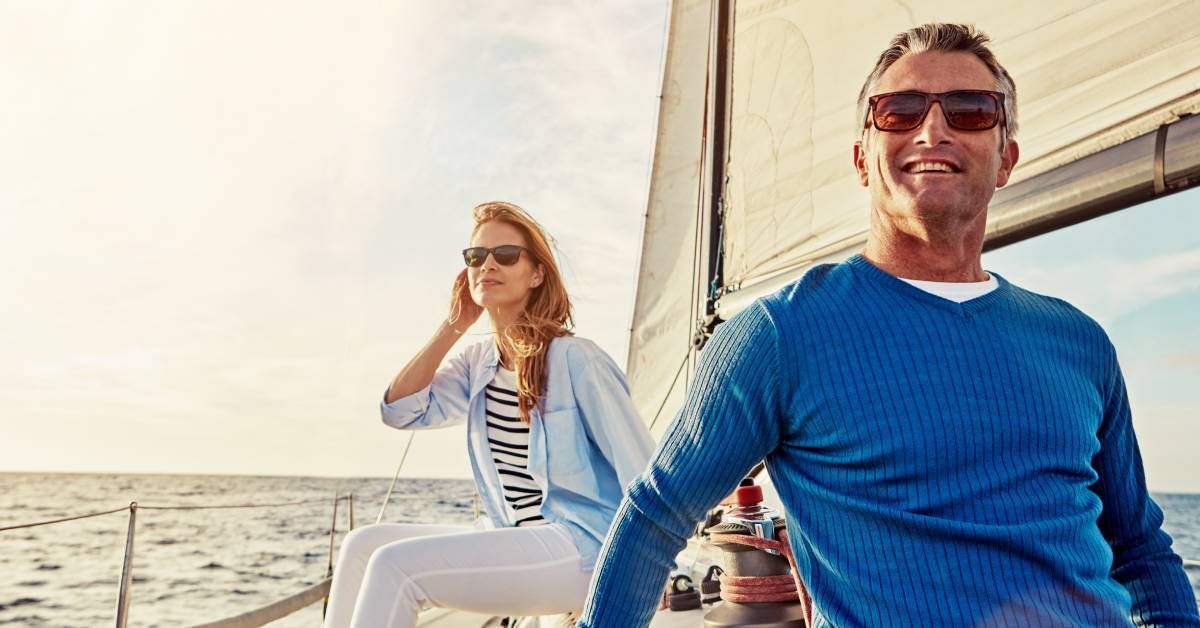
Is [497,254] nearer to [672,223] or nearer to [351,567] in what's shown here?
[351,567]

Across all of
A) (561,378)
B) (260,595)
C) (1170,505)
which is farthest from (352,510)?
(1170,505)

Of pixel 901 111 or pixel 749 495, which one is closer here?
pixel 901 111

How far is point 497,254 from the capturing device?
2.20 metres

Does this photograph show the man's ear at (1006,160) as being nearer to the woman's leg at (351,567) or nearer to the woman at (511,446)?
the woman at (511,446)

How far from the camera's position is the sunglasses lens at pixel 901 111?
3.57 feet

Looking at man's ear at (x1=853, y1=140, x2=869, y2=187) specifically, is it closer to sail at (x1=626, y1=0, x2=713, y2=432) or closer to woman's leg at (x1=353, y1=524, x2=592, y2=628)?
woman's leg at (x1=353, y1=524, x2=592, y2=628)

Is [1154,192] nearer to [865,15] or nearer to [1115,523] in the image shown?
[1115,523]

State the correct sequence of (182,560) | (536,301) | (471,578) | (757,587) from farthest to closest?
(182,560)
(536,301)
(471,578)
(757,587)

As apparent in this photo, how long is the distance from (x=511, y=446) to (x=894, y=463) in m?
1.33

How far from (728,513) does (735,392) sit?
40cm

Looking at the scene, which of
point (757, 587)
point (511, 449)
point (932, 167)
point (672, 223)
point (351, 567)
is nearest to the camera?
point (932, 167)

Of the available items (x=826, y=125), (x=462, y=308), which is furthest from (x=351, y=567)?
(x=826, y=125)

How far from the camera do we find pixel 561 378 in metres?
2.07

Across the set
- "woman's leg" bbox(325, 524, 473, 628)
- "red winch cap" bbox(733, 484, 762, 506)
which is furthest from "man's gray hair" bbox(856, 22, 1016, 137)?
"woman's leg" bbox(325, 524, 473, 628)
